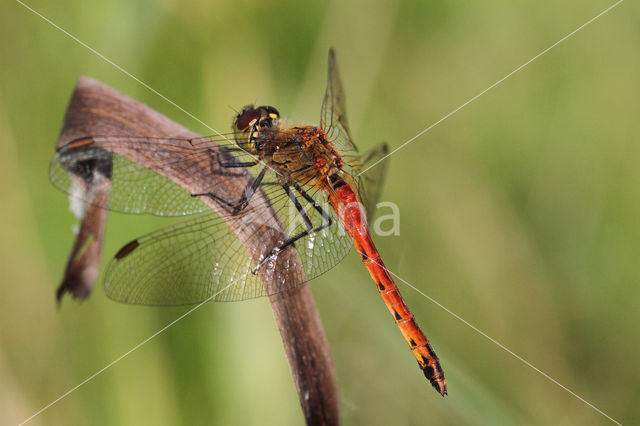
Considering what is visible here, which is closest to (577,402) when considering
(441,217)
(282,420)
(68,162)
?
(441,217)

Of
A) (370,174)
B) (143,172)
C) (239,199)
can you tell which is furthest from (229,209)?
(370,174)

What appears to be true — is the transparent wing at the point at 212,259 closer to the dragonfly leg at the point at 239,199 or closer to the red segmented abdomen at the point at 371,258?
the dragonfly leg at the point at 239,199

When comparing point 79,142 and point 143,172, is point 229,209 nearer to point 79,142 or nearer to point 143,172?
point 143,172

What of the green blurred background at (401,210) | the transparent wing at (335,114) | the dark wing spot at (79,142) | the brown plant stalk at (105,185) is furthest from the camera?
the transparent wing at (335,114)

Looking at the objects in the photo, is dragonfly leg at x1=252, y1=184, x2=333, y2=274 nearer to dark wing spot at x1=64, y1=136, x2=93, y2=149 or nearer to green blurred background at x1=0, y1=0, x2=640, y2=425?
green blurred background at x1=0, y1=0, x2=640, y2=425

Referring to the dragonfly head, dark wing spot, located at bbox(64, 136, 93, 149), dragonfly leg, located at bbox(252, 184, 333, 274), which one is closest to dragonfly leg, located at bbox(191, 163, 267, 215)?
dragonfly leg, located at bbox(252, 184, 333, 274)

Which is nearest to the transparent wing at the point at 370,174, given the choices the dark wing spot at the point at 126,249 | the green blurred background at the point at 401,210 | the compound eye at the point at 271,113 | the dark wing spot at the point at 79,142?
the green blurred background at the point at 401,210
